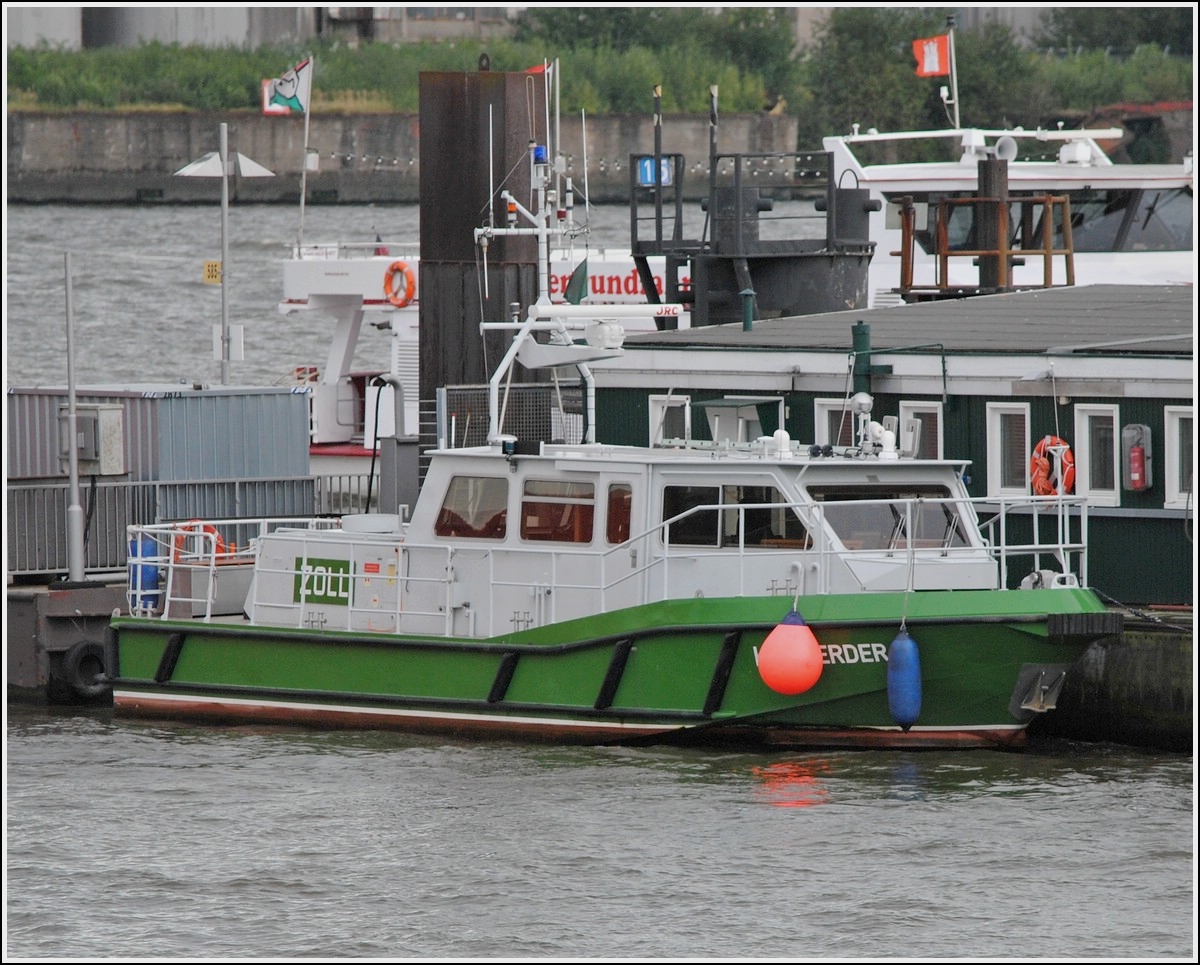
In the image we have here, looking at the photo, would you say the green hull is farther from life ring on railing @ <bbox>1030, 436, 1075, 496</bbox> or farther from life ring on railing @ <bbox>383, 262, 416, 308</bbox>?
life ring on railing @ <bbox>383, 262, 416, 308</bbox>

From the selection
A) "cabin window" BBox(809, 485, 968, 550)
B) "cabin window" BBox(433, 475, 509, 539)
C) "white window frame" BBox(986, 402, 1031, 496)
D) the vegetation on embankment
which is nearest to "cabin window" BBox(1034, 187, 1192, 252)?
"white window frame" BBox(986, 402, 1031, 496)

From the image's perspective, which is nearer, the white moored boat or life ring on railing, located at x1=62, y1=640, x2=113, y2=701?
life ring on railing, located at x1=62, y1=640, x2=113, y2=701

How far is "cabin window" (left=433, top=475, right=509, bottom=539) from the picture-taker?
1823 cm

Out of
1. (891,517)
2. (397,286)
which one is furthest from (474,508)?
(397,286)

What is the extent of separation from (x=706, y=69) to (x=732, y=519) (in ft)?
234

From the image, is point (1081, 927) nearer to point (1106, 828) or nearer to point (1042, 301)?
point (1106, 828)

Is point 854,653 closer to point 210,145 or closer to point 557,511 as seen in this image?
point 557,511

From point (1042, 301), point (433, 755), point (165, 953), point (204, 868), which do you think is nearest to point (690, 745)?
point (433, 755)

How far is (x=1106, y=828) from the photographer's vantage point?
1519 centimetres

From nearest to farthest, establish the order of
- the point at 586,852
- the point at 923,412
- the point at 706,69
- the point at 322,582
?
1. the point at 586,852
2. the point at 322,582
3. the point at 923,412
4. the point at 706,69

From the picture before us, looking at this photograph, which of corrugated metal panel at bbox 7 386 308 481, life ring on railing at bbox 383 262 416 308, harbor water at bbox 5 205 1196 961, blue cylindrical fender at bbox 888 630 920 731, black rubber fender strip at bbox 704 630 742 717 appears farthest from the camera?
life ring on railing at bbox 383 262 416 308

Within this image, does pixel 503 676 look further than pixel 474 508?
No

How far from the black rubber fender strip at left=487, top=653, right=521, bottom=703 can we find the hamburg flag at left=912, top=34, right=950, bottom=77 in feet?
65.4

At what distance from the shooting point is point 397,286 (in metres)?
34.0
